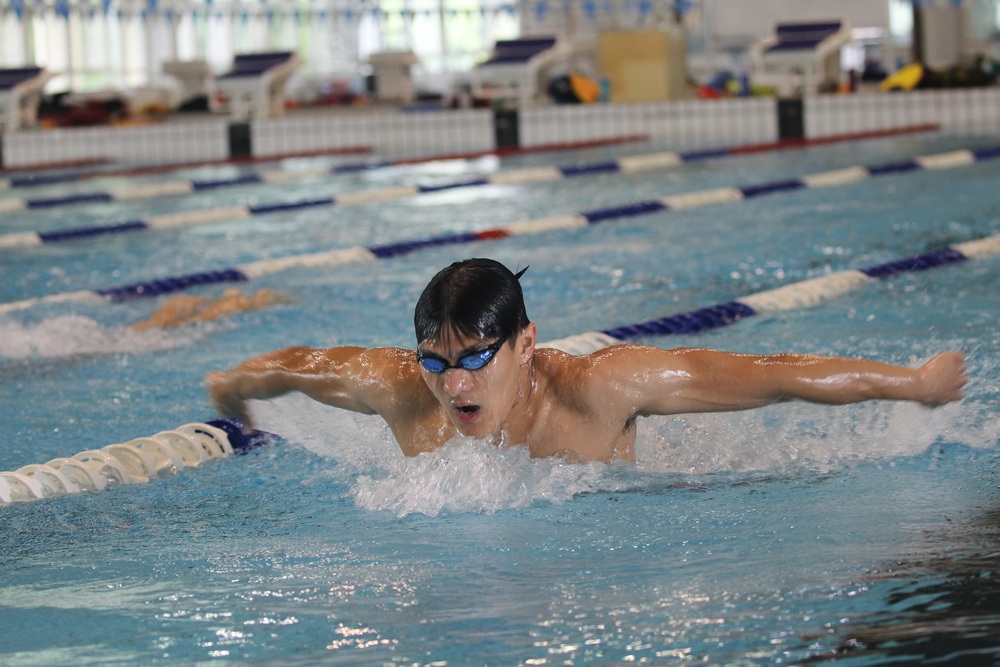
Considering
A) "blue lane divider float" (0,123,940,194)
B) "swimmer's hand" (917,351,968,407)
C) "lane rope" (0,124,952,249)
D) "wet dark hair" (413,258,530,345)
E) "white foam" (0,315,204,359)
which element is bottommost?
"white foam" (0,315,204,359)

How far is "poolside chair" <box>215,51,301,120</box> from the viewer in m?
12.6

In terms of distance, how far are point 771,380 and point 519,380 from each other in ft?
1.56

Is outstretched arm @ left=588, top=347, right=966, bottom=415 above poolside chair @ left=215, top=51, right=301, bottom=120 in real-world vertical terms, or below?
below

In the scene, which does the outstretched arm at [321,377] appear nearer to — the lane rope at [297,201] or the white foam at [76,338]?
the white foam at [76,338]

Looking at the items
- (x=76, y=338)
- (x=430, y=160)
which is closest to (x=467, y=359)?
(x=76, y=338)

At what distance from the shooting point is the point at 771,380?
2.41 meters

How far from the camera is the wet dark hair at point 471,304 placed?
232cm

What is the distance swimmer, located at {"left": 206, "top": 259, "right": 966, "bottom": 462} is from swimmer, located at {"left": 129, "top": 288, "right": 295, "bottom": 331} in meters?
2.11

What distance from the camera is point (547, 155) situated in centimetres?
1112

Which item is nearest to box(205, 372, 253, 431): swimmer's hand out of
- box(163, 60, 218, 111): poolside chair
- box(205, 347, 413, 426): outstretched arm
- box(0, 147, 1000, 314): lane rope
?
Answer: box(205, 347, 413, 426): outstretched arm

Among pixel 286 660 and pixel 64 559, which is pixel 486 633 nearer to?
pixel 286 660

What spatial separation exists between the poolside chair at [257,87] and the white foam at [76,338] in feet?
26.5

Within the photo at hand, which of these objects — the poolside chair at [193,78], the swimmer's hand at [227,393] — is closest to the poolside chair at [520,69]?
the poolside chair at [193,78]

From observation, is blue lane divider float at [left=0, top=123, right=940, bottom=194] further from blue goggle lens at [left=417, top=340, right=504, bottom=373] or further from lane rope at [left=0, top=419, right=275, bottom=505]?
blue goggle lens at [left=417, top=340, right=504, bottom=373]
